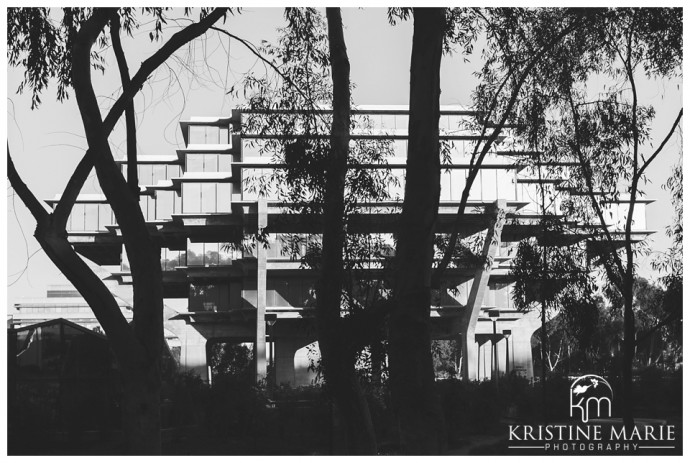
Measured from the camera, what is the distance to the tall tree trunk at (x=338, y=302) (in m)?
8.25

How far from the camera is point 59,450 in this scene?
47.4ft

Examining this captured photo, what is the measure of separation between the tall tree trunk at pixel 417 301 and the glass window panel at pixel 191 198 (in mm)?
23254

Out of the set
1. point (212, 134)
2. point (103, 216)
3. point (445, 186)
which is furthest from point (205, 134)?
point (445, 186)

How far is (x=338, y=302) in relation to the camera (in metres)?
8.24

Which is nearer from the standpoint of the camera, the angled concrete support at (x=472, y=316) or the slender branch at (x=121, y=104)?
the slender branch at (x=121, y=104)

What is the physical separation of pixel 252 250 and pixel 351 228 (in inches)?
702

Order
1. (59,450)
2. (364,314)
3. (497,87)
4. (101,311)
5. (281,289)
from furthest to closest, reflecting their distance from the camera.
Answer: (281,289) < (59,450) < (497,87) < (364,314) < (101,311)

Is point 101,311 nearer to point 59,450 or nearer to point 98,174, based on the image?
point 98,174

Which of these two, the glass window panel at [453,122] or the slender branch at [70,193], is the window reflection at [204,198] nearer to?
the glass window panel at [453,122]

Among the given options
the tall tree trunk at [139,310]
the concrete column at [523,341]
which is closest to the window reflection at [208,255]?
Result: the concrete column at [523,341]

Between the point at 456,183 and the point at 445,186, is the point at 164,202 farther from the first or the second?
the point at 456,183

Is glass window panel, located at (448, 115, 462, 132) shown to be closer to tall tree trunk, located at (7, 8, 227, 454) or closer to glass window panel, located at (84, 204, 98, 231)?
glass window panel, located at (84, 204, 98, 231)
